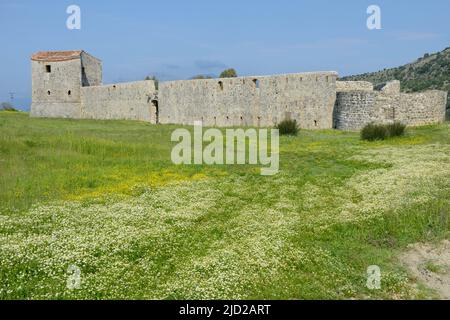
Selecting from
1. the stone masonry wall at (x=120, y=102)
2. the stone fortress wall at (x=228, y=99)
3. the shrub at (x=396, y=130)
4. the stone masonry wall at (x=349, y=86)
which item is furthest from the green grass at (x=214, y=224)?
the stone masonry wall at (x=120, y=102)

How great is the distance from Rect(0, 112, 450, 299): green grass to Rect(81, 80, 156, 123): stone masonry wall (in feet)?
82.1

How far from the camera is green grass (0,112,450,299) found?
7.69m

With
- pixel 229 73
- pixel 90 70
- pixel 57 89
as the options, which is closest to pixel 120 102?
pixel 90 70

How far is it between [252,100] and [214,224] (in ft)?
85.4

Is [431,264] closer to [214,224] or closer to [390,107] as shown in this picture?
[214,224]

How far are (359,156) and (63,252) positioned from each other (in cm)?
1568

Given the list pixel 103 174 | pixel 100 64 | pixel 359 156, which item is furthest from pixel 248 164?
pixel 100 64

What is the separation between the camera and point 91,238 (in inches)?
375

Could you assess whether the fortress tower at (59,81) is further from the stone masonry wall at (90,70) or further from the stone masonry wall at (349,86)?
the stone masonry wall at (349,86)

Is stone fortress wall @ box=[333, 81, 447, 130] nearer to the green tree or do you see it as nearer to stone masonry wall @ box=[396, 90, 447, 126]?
stone masonry wall @ box=[396, 90, 447, 126]

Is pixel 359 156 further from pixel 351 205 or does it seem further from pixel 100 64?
pixel 100 64

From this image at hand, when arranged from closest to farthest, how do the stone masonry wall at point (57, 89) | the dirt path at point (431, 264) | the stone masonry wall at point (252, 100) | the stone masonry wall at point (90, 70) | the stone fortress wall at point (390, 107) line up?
1. the dirt path at point (431, 264)
2. the stone fortress wall at point (390, 107)
3. the stone masonry wall at point (252, 100)
4. the stone masonry wall at point (57, 89)
5. the stone masonry wall at point (90, 70)

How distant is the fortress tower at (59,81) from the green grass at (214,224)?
→ 104ft

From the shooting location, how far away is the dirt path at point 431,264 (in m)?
7.86
